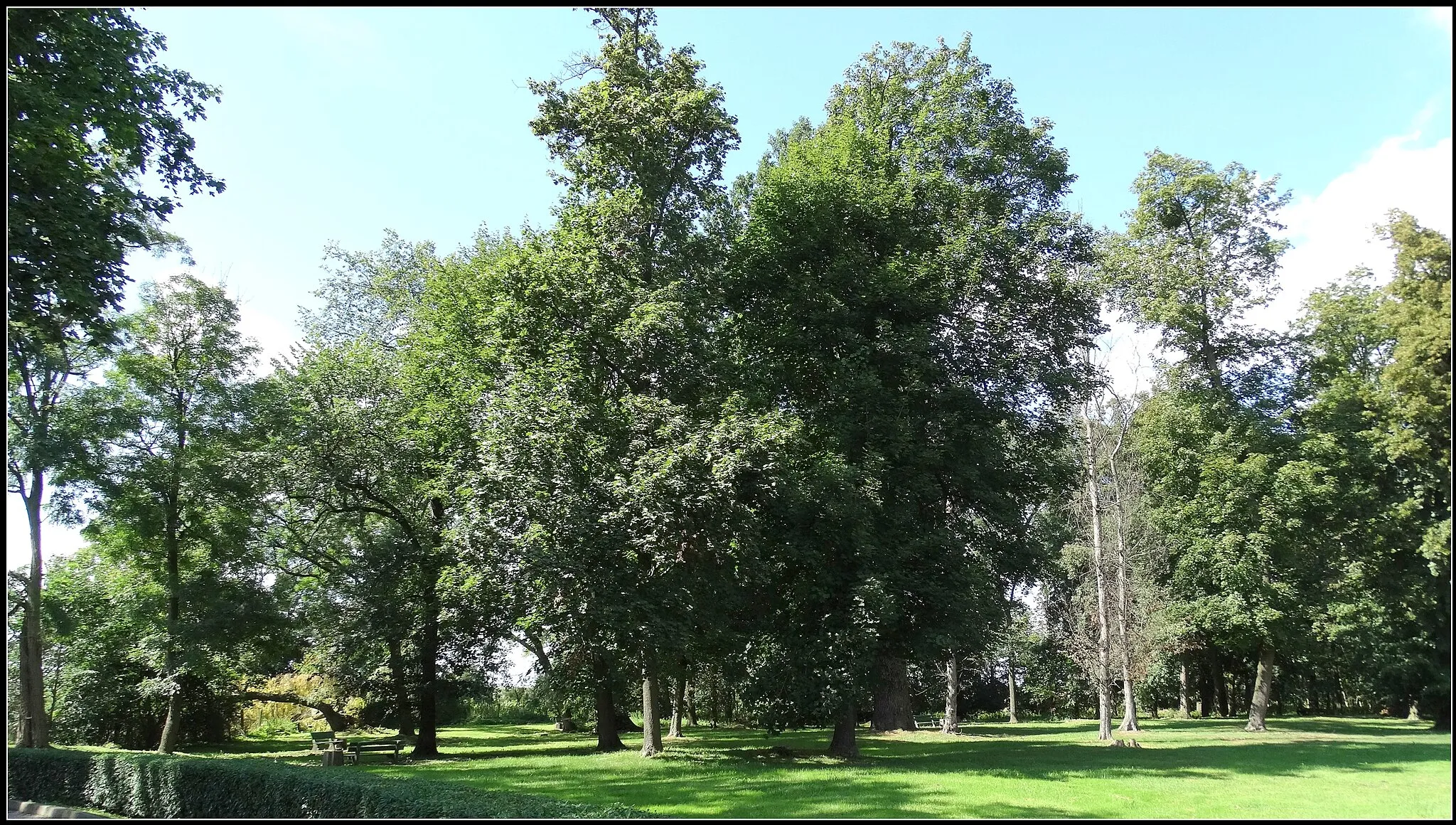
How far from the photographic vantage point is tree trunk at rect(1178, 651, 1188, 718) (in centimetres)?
4162

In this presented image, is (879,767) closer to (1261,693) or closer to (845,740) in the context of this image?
(845,740)

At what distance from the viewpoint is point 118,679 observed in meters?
28.3

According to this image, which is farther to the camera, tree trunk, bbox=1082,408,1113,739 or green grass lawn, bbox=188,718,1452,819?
tree trunk, bbox=1082,408,1113,739

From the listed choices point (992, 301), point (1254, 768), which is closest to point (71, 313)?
point (992, 301)

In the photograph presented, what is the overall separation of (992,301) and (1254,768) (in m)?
12.1

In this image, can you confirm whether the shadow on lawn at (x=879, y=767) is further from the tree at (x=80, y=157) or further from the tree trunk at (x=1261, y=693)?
the tree at (x=80, y=157)

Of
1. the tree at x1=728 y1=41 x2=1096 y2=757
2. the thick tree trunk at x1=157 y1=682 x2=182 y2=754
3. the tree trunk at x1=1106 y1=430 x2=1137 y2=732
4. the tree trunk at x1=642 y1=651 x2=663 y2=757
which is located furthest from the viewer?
the tree trunk at x1=1106 y1=430 x2=1137 y2=732

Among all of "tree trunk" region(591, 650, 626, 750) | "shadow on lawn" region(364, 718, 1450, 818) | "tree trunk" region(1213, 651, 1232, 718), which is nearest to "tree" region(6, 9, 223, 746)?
"shadow on lawn" region(364, 718, 1450, 818)

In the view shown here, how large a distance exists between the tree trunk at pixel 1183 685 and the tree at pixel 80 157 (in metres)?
43.6

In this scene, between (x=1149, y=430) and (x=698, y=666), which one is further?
(x=1149, y=430)

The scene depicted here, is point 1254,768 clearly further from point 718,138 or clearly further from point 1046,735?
point 718,138

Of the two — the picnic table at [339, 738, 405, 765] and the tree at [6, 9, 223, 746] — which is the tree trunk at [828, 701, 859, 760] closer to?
the picnic table at [339, 738, 405, 765]

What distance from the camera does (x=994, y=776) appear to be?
615 inches

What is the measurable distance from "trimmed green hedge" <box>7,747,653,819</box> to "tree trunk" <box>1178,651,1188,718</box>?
39476 mm
